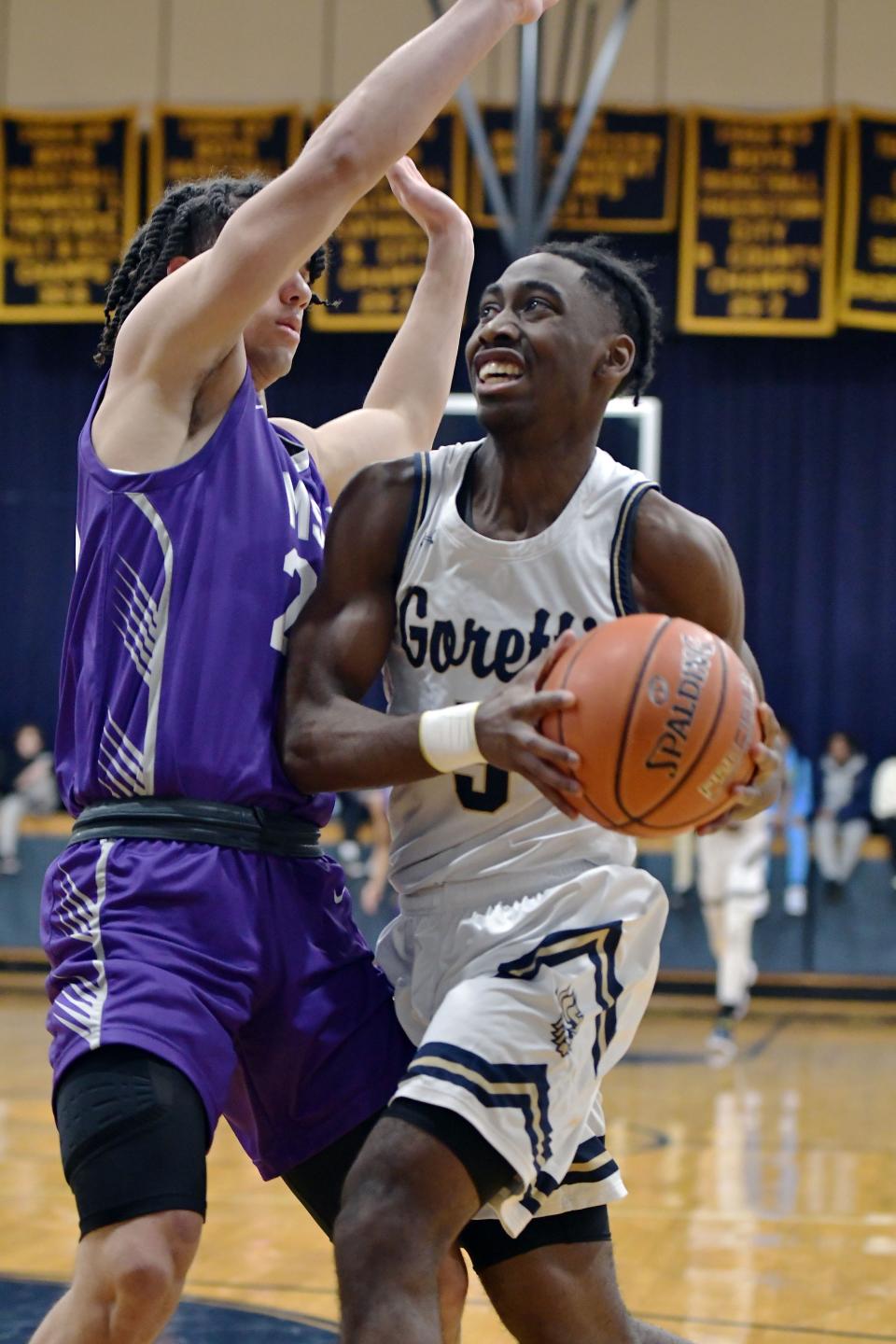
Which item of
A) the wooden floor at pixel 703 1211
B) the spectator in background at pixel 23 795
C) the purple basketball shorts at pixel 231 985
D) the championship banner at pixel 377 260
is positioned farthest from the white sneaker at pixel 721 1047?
the purple basketball shorts at pixel 231 985

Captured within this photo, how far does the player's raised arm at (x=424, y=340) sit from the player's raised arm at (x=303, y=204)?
639mm

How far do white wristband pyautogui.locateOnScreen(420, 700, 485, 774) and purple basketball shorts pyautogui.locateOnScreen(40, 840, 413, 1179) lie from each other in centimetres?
37

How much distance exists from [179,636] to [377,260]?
996cm

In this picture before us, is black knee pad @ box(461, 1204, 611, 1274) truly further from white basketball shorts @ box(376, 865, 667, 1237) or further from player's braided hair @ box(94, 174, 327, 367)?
player's braided hair @ box(94, 174, 327, 367)

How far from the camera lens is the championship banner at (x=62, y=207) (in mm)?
12547

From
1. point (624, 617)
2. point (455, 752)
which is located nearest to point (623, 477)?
point (624, 617)

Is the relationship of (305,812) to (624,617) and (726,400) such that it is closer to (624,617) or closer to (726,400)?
(624,617)

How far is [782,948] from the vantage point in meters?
12.6

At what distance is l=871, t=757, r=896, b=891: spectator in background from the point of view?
1230 cm

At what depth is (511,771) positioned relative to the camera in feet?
7.83

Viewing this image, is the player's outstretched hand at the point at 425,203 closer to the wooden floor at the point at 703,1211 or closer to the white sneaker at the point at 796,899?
the wooden floor at the point at 703,1211

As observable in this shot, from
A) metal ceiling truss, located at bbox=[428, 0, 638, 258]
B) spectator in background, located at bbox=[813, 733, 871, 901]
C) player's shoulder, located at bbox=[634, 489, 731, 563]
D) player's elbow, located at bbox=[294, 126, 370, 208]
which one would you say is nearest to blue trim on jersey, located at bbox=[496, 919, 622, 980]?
player's shoulder, located at bbox=[634, 489, 731, 563]

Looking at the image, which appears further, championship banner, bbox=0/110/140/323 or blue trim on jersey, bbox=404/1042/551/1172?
championship banner, bbox=0/110/140/323

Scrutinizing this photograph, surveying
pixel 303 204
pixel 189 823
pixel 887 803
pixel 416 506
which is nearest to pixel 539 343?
pixel 416 506
